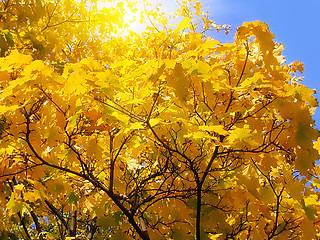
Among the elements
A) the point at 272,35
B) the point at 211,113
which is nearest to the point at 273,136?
the point at 211,113

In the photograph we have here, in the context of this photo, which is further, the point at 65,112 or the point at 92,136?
the point at 92,136

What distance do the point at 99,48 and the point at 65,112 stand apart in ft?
14.7

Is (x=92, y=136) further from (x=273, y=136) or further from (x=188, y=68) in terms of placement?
(x=273, y=136)

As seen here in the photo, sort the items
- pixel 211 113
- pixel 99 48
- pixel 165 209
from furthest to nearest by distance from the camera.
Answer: pixel 99 48 → pixel 165 209 → pixel 211 113

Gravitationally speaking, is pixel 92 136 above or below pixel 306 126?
above

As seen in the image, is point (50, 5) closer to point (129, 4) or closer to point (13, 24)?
point (13, 24)

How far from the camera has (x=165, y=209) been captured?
8.75ft

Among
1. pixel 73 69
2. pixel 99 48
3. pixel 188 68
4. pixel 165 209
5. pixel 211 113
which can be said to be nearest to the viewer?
pixel 188 68

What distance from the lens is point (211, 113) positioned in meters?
2.01

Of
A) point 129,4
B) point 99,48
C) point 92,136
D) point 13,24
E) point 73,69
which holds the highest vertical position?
point 129,4

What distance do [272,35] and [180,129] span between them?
0.93 metres

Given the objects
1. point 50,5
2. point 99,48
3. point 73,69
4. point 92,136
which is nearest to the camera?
point 73,69

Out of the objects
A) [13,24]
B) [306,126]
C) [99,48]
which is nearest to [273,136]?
[306,126]

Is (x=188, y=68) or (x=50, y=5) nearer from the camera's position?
(x=188, y=68)
